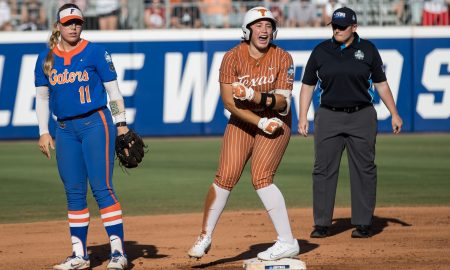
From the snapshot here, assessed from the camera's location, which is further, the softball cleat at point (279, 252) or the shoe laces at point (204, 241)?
the shoe laces at point (204, 241)

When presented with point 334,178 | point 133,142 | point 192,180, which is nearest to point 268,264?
point 133,142

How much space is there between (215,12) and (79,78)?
575 inches

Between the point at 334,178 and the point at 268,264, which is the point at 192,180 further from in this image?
the point at 268,264

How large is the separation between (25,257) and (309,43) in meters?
13.6

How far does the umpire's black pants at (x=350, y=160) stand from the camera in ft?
33.8

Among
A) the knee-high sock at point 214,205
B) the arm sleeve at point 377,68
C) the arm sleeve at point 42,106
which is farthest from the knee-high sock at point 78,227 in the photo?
the arm sleeve at point 377,68

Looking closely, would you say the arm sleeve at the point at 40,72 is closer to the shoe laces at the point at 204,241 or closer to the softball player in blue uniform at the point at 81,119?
the softball player in blue uniform at the point at 81,119

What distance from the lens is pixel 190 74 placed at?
21688mm

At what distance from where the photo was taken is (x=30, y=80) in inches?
835

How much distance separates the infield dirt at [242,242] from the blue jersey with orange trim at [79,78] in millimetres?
1452

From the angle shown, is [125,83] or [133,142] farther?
[125,83]

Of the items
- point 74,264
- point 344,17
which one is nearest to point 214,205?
point 74,264

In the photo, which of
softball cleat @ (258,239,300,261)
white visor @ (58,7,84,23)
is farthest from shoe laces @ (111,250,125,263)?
white visor @ (58,7,84,23)

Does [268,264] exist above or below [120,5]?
below
